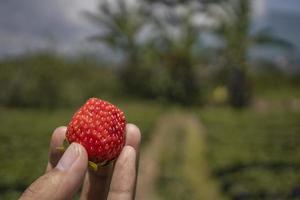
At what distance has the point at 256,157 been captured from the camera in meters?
6.44

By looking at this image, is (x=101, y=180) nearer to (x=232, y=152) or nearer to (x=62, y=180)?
(x=62, y=180)

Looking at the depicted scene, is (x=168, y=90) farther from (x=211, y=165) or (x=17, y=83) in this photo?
(x=211, y=165)

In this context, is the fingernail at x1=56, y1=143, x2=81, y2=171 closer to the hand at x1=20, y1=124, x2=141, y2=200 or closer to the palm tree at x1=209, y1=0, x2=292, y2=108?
the hand at x1=20, y1=124, x2=141, y2=200

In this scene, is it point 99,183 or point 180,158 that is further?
point 180,158

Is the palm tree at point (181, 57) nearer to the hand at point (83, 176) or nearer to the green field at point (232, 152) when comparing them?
the green field at point (232, 152)

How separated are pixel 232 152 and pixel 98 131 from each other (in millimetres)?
5608

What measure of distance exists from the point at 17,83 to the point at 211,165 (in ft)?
30.1

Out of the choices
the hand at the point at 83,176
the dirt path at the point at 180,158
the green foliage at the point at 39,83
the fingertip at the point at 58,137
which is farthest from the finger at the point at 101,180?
the green foliage at the point at 39,83

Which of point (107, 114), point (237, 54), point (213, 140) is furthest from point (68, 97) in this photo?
point (107, 114)

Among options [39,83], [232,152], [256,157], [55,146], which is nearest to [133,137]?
[55,146]

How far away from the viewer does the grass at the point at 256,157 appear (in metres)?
5.13

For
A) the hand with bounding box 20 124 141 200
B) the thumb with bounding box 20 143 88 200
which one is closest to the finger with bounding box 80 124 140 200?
the hand with bounding box 20 124 141 200

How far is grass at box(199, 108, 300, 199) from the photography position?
16.8 feet

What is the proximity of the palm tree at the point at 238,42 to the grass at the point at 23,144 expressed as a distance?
369 cm
